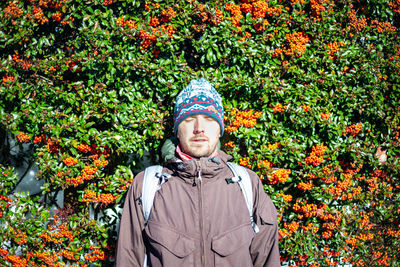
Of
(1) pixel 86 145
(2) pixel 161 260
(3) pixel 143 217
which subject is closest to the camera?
(2) pixel 161 260

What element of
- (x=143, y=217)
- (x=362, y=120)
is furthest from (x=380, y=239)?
(x=143, y=217)

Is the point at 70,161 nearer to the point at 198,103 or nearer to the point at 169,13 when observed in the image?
the point at 198,103

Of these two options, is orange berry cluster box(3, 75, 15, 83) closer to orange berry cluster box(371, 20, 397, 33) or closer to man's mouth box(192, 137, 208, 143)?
man's mouth box(192, 137, 208, 143)

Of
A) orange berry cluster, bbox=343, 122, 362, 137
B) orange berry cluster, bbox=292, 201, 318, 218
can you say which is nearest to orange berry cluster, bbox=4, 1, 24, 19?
orange berry cluster, bbox=292, 201, 318, 218

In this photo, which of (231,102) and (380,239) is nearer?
(231,102)

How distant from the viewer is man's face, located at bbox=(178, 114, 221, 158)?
224 centimetres

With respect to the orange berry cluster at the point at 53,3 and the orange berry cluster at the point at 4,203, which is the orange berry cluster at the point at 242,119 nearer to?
the orange berry cluster at the point at 53,3

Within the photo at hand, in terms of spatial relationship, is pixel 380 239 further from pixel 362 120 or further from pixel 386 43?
pixel 386 43

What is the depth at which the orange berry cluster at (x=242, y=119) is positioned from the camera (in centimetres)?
270

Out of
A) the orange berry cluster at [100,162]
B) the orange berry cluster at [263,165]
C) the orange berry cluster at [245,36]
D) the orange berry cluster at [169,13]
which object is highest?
the orange berry cluster at [169,13]

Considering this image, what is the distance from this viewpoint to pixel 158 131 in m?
2.70

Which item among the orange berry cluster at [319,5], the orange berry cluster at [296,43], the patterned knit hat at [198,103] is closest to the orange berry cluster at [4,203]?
the patterned knit hat at [198,103]

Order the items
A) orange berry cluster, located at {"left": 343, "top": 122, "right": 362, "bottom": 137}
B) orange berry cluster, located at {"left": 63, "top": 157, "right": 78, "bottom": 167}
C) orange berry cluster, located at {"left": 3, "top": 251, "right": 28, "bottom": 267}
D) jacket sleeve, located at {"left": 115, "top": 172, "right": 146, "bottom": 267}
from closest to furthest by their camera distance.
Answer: jacket sleeve, located at {"left": 115, "top": 172, "right": 146, "bottom": 267}, orange berry cluster, located at {"left": 63, "top": 157, "right": 78, "bottom": 167}, orange berry cluster, located at {"left": 3, "top": 251, "right": 28, "bottom": 267}, orange berry cluster, located at {"left": 343, "top": 122, "right": 362, "bottom": 137}

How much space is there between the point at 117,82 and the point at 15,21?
1.17 metres
